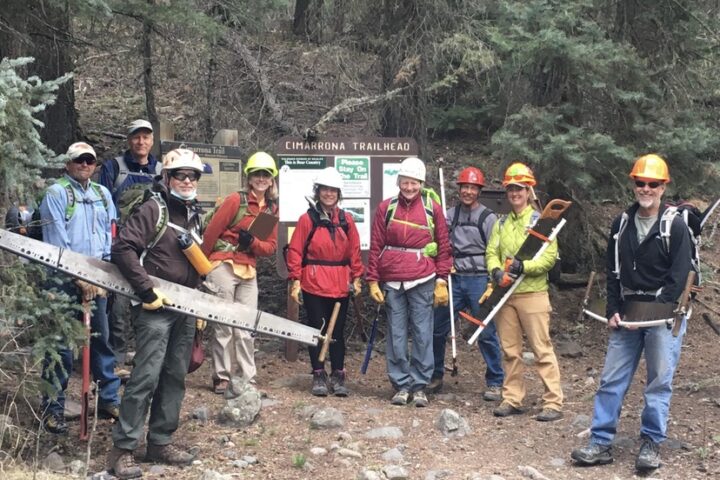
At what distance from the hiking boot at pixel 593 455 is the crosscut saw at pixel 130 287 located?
7.97 feet

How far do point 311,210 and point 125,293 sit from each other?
270 centimetres

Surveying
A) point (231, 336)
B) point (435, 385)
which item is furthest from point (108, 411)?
point (435, 385)

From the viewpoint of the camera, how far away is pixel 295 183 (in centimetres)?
938

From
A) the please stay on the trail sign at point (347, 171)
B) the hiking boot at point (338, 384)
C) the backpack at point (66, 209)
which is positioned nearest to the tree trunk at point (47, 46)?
the backpack at point (66, 209)

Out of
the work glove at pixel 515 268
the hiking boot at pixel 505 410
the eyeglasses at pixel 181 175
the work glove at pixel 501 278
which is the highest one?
the eyeglasses at pixel 181 175

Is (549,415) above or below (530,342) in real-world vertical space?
below

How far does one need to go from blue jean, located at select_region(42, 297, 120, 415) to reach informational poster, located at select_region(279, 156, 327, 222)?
2.98m

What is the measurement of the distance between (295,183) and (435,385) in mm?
2757

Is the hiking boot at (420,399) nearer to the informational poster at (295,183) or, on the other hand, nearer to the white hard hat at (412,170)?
the white hard hat at (412,170)

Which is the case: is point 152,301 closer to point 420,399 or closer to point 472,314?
point 420,399

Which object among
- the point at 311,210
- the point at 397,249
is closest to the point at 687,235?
the point at 397,249

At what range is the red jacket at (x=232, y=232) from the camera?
25.6 ft

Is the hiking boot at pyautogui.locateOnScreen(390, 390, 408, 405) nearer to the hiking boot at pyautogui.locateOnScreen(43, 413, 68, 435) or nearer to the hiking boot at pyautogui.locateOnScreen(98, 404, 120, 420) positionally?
the hiking boot at pyautogui.locateOnScreen(98, 404, 120, 420)

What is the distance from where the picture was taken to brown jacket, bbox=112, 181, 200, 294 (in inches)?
226
